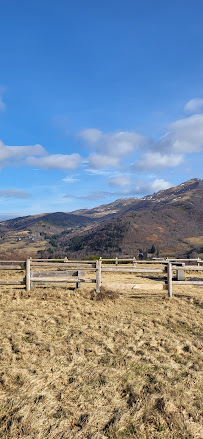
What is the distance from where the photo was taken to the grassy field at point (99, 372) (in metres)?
3.85

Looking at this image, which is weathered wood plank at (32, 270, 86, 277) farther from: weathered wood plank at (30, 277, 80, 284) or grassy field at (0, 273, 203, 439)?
grassy field at (0, 273, 203, 439)

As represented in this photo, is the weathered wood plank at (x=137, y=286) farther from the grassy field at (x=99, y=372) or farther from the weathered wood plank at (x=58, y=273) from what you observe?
the grassy field at (x=99, y=372)

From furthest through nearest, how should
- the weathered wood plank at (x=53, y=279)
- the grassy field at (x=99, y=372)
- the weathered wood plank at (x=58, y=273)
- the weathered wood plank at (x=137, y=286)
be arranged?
the weathered wood plank at (x=58, y=273) < the weathered wood plank at (x=53, y=279) < the weathered wood plank at (x=137, y=286) < the grassy field at (x=99, y=372)

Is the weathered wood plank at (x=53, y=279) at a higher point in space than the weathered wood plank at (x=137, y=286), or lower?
higher

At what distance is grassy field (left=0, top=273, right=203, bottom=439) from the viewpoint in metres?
3.85

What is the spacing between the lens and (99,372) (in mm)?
5430

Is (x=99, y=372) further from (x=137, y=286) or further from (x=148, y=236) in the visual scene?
(x=148, y=236)

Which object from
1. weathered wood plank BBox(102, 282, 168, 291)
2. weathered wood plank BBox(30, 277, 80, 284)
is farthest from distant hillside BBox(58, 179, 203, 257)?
weathered wood plank BBox(102, 282, 168, 291)

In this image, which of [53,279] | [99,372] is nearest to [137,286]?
[53,279]

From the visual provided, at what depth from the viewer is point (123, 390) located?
4.83m

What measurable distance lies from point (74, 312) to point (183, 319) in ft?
13.5

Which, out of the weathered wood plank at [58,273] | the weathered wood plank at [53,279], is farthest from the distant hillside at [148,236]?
the weathered wood plank at [53,279]

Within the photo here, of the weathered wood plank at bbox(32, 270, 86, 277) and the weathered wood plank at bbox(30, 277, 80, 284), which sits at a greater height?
the weathered wood plank at bbox(32, 270, 86, 277)

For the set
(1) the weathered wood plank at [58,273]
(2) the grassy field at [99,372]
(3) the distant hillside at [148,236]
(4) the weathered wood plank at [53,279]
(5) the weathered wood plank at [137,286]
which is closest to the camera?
(2) the grassy field at [99,372]
